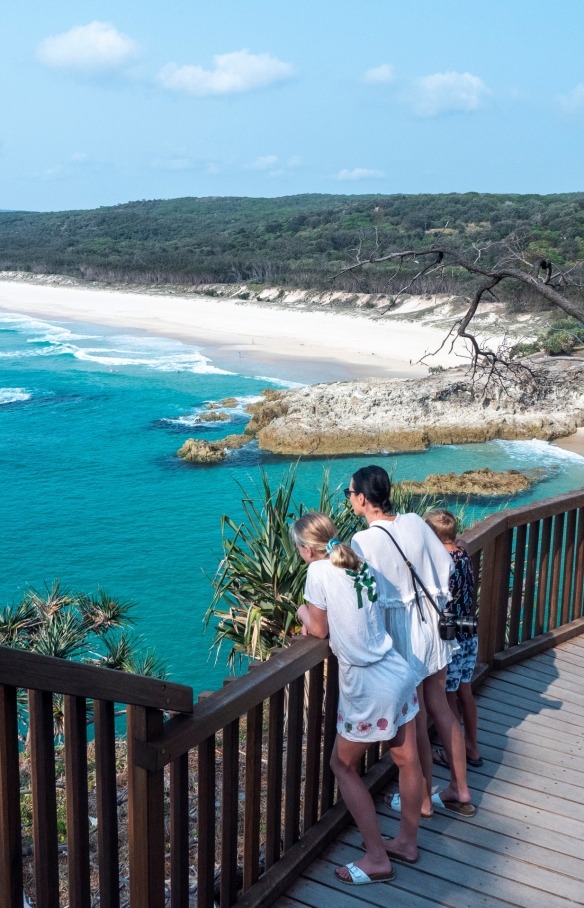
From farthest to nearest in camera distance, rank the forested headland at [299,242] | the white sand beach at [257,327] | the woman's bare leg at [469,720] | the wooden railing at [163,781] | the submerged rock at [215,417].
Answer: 1. the forested headland at [299,242]
2. the white sand beach at [257,327]
3. the submerged rock at [215,417]
4. the woman's bare leg at [469,720]
5. the wooden railing at [163,781]

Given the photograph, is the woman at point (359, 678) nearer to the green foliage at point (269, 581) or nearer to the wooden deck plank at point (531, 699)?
the wooden deck plank at point (531, 699)

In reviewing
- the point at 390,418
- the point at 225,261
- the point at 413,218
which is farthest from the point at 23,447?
the point at 413,218

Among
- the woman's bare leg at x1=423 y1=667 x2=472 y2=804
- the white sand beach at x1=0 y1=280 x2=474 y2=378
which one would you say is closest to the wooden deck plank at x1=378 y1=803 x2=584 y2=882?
the woman's bare leg at x1=423 y1=667 x2=472 y2=804

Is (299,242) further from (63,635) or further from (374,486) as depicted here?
(374,486)

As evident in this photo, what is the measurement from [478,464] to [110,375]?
66.0ft

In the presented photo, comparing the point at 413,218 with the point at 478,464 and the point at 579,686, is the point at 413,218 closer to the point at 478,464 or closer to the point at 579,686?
the point at 478,464

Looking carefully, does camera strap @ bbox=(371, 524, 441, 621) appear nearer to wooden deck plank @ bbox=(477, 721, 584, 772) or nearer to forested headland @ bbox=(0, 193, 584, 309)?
wooden deck plank @ bbox=(477, 721, 584, 772)

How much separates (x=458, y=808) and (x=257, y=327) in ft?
153

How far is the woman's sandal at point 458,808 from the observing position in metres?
3.71

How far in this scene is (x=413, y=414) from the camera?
25.2 m

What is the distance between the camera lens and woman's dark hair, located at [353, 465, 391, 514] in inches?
129

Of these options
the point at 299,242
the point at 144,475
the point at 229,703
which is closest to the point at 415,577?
the point at 229,703

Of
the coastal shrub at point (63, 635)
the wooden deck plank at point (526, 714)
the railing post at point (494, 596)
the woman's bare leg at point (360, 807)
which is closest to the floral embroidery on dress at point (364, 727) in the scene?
the woman's bare leg at point (360, 807)

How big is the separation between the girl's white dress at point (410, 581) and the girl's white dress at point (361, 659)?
0.63 feet
